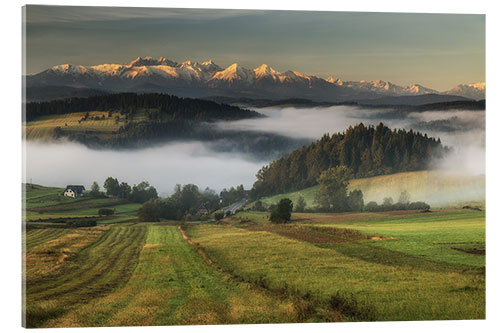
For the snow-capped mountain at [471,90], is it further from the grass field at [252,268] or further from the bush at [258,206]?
the bush at [258,206]

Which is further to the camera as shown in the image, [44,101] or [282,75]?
[282,75]

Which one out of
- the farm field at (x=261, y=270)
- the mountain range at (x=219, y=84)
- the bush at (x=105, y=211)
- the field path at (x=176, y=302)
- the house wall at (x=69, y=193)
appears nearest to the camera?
the field path at (x=176, y=302)

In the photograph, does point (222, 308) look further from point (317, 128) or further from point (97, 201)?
point (317, 128)

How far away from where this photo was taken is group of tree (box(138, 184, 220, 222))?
1722cm

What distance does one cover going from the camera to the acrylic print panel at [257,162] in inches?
627

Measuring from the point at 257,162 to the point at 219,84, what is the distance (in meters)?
2.26

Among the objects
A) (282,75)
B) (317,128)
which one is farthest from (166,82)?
(317,128)

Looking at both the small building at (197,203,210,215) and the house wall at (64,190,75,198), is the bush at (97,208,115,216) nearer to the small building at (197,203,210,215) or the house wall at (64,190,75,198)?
the house wall at (64,190,75,198)

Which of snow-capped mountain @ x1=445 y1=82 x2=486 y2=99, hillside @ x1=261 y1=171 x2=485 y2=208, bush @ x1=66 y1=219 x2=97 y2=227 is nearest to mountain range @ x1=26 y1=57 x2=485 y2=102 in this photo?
snow-capped mountain @ x1=445 y1=82 x2=486 y2=99

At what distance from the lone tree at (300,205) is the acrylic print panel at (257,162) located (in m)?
0.06

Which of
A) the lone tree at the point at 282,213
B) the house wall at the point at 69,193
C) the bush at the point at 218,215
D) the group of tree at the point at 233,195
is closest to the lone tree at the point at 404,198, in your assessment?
the lone tree at the point at 282,213

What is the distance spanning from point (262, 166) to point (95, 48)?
5.15 meters

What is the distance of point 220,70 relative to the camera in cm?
1756

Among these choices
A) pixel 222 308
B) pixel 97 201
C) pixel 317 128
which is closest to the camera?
pixel 222 308
